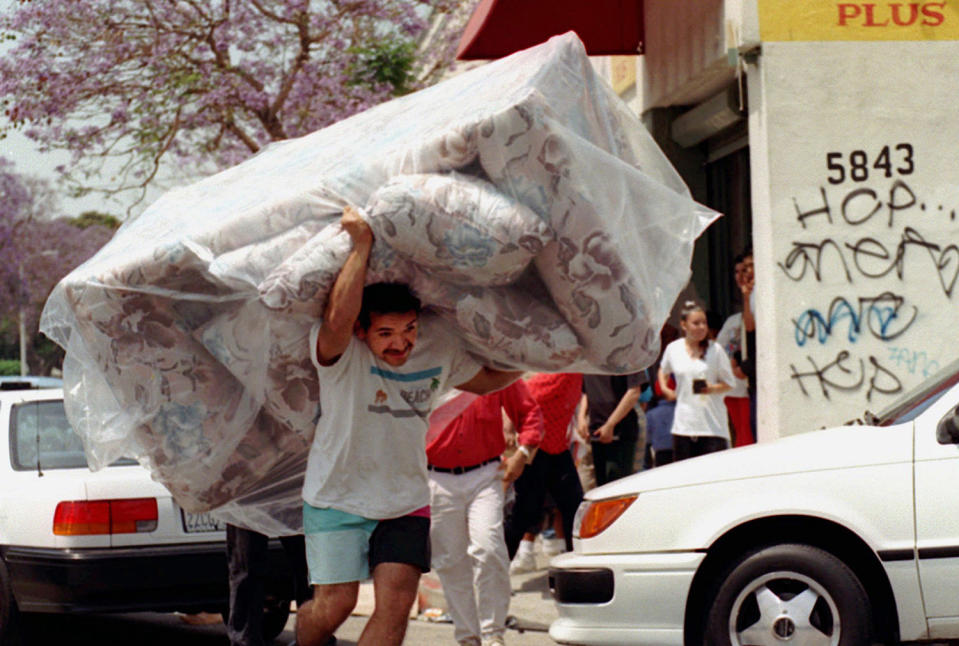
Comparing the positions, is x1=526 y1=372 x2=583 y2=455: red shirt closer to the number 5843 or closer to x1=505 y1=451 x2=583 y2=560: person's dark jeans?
x1=505 y1=451 x2=583 y2=560: person's dark jeans

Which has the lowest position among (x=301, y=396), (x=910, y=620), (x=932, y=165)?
(x=910, y=620)

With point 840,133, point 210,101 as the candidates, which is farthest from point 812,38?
point 210,101

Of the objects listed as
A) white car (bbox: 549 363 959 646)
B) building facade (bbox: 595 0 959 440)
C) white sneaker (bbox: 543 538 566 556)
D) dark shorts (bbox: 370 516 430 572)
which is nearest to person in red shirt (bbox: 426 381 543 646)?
white car (bbox: 549 363 959 646)

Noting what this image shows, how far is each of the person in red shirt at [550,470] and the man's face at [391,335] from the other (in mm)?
3719

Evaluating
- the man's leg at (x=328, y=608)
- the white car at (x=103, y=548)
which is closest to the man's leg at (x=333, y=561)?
the man's leg at (x=328, y=608)

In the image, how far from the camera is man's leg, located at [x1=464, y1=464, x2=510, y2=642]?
732 centimetres

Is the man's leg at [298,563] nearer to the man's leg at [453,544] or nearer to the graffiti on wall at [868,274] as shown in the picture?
the man's leg at [453,544]

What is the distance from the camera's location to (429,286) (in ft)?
16.3

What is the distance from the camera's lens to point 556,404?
8.85 metres

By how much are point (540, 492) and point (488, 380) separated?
330 cm

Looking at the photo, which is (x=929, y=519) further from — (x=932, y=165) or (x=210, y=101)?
(x=210, y=101)

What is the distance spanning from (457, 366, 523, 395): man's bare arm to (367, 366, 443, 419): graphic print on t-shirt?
11.3 inches

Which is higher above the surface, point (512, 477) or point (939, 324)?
point (939, 324)

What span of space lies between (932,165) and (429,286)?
6.14 metres
